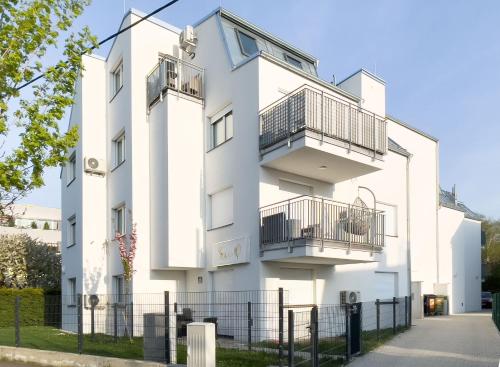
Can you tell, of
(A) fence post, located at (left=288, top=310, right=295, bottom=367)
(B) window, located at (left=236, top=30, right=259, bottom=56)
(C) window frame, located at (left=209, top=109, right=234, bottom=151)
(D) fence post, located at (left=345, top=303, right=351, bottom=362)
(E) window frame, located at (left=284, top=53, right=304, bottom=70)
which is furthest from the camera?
(E) window frame, located at (left=284, top=53, right=304, bottom=70)

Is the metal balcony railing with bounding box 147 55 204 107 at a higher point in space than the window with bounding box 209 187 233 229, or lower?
higher

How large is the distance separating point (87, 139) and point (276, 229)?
975cm

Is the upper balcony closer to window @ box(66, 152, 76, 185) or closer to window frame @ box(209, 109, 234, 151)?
window frame @ box(209, 109, 234, 151)

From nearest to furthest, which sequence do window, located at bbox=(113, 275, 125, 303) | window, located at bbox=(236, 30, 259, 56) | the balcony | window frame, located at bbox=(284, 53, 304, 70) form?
the balcony
window, located at bbox=(236, 30, 259, 56)
window, located at bbox=(113, 275, 125, 303)
window frame, located at bbox=(284, 53, 304, 70)

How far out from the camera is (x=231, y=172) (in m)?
14.9

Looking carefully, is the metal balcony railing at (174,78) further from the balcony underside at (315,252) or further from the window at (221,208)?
the balcony underside at (315,252)

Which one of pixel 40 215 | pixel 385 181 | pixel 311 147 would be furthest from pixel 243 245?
Result: pixel 40 215

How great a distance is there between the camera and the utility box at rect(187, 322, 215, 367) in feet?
26.2

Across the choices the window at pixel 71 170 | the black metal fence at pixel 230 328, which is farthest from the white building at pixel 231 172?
the black metal fence at pixel 230 328

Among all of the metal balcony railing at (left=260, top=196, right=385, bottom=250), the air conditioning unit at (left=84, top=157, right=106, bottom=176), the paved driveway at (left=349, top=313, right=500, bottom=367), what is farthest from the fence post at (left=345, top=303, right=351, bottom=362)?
the air conditioning unit at (left=84, top=157, right=106, bottom=176)

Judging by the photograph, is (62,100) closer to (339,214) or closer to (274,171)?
(274,171)

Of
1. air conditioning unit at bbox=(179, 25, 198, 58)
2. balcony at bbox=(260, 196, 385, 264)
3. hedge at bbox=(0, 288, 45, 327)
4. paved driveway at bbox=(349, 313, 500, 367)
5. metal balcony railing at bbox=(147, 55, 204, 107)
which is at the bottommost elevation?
hedge at bbox=(0, 288, 45, 327)

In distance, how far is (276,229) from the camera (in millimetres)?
13047

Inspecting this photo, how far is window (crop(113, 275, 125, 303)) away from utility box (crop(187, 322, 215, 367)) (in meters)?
9.11
